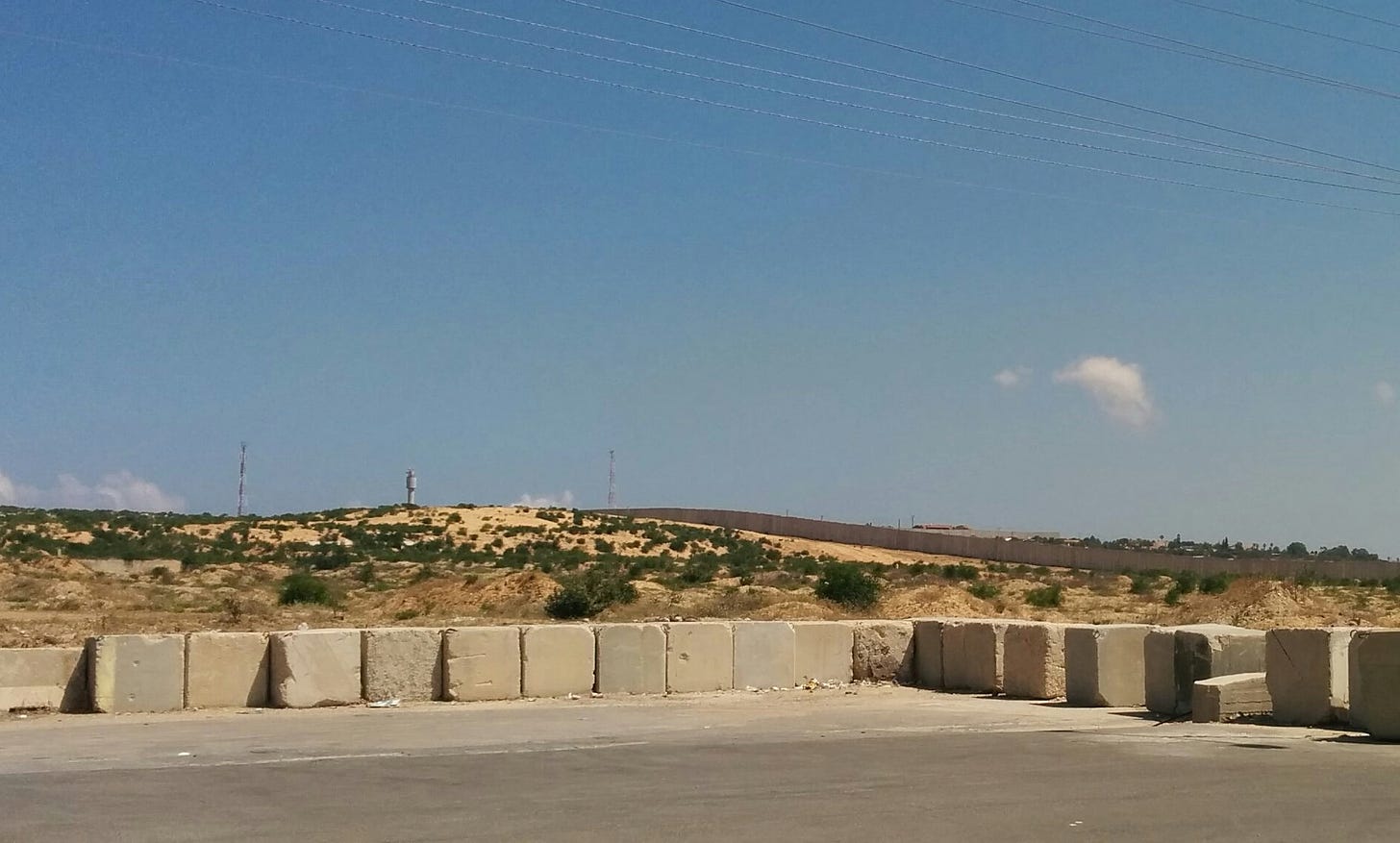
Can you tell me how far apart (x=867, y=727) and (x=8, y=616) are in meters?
22.0

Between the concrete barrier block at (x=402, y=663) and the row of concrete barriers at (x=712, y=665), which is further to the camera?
the concrete barrier block at (x=402, y=663)

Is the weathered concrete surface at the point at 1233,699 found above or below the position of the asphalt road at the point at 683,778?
above

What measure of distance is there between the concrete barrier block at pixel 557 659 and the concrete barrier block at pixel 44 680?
5.60 metres

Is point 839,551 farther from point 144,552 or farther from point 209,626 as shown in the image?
point 209,626

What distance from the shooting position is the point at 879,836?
32.6 ft

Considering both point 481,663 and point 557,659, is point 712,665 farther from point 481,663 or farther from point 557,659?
point 481,663

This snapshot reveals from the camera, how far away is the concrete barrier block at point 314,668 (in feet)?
62.8

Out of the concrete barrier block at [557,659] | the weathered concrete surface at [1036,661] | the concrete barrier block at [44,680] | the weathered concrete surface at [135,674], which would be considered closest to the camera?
the concrete barrier block at [44,680]

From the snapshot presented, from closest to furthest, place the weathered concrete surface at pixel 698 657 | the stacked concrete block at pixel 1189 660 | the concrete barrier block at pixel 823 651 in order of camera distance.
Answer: the stacked concrete block at pixel 1189 660
the weathered concrete surface at pixel 698 657
the concrete barrier block at pixel 823 651

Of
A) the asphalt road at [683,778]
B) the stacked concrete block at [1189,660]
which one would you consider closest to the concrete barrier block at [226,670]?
the asphalt road at [683,778]

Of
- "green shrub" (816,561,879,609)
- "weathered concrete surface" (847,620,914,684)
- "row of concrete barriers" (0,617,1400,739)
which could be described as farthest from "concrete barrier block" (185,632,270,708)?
"green shrub" (816,561,879,609)

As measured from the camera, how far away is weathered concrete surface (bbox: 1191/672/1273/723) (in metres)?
17.0

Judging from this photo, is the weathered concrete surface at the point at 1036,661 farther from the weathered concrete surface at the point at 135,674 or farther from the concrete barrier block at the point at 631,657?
the weathered concrete surface at the point at 135,674

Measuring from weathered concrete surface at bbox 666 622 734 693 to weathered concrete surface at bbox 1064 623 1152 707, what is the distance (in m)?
5.01
